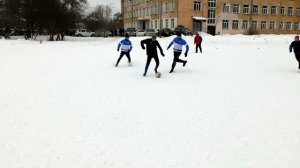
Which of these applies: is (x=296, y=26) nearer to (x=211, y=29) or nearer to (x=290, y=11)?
(x=290, y=11)

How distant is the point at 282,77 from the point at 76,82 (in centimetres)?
810

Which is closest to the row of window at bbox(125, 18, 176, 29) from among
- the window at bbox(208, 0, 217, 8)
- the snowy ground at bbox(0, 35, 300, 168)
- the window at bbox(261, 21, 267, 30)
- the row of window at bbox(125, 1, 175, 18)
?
the row of window at bbox(125, 1, 175, 18)

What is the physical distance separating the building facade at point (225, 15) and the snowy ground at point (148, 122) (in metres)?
39.3

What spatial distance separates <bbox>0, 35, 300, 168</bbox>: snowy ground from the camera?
483cm

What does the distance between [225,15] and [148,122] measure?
169ft

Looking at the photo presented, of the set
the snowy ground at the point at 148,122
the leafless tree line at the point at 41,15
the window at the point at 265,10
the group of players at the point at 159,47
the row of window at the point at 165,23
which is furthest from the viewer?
the window at the point at 265,10

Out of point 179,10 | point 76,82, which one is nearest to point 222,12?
point 179,10

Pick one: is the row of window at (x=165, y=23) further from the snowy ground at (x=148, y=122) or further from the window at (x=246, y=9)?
the snowy ground at (x=148, y=122)

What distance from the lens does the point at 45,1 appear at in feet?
132

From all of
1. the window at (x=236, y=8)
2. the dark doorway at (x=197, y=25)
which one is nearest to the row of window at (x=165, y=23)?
the dark doorway at (x=197, y=25)

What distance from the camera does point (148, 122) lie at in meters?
6.53

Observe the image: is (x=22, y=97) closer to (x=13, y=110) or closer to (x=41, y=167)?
(x=13, y=110)

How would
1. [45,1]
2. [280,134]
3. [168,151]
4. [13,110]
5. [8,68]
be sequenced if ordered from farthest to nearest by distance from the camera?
[45,1] < [8,68] < [13,110] < [280,134] < [168,151]

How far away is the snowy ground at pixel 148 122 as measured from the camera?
4832 millimetres
